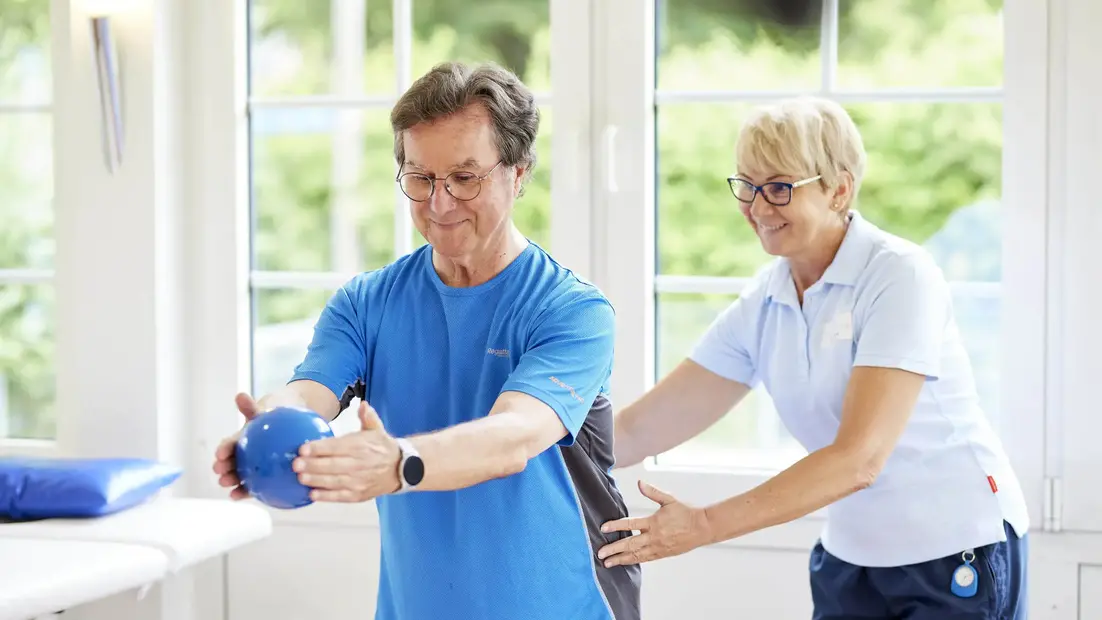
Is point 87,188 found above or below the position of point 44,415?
above

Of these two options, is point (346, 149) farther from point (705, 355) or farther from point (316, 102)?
point (705, 355)

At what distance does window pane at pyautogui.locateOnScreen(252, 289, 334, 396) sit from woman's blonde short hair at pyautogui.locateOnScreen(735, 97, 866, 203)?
1.60 metres

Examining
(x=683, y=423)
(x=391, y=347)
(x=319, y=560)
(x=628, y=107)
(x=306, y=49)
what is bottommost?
(x=319, y=560)

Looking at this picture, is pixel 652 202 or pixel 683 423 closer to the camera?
pixel 683 423

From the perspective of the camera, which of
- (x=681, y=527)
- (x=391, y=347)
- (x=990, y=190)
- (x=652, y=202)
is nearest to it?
(x=391, y=347)

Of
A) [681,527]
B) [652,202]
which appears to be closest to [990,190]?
[652,202]

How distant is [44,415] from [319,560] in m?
1.04

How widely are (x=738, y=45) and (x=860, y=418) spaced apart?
1.31 meters

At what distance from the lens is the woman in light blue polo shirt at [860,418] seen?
209 cm

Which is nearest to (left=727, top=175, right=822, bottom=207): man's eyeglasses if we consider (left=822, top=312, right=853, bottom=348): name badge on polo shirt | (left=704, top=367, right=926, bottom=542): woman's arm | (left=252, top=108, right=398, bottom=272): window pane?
(left=822, top=312, right=853, bottom=348): name badge on polo shirt

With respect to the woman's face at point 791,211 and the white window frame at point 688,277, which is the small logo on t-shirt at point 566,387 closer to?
the woman's face at point 791,211

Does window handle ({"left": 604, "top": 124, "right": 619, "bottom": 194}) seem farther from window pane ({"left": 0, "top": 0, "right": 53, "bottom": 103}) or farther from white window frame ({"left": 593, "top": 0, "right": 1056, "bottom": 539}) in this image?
window pane ({"left": 0, "top": 0, "right": 53, "bottom": 103})

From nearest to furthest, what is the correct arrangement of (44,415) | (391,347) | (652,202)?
(391,347) → (652,202) → (44,415)

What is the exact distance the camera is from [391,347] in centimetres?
184
